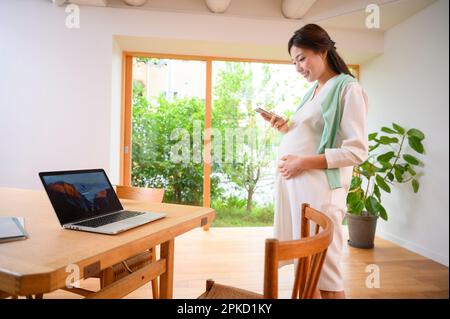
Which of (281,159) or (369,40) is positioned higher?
(369,40)

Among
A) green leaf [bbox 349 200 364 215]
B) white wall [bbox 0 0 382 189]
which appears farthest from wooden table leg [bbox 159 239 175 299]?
green leaf [bbox 349 200 364 215]

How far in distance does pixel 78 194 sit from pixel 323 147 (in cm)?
95

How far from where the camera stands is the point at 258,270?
8.31 feet

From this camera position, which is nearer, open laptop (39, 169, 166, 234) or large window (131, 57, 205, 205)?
open laptop (39, 169, 166, 234)

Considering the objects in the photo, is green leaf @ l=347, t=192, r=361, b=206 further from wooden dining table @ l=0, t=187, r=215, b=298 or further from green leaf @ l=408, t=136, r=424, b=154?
wooden dining table @ l=0, t=187, r=215, b=298

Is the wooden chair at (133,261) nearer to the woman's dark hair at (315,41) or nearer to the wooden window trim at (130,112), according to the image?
the woman's dark hair at (315,41)

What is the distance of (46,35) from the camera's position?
3.11 metres

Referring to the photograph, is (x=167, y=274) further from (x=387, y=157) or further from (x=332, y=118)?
(x=387, y=157)

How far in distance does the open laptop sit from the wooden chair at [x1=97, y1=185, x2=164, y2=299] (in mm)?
344

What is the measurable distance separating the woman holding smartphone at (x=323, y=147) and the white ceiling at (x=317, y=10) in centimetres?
229

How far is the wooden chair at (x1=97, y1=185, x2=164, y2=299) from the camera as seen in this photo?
141 cm

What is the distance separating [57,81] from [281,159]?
2.77m

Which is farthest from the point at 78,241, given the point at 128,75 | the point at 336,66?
the point at 128,75
